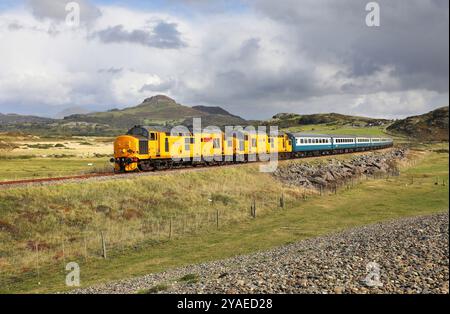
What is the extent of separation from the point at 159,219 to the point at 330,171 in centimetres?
4293

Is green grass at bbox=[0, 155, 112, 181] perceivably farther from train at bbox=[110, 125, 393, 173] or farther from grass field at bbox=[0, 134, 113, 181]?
train at bbox=[110, 125, 393, 173]

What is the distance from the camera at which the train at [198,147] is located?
45.2m

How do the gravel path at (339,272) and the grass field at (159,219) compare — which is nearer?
the gravel path at (339,272)

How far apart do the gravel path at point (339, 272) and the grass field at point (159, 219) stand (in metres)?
5.96

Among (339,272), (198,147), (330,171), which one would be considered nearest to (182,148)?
A: (198,147)

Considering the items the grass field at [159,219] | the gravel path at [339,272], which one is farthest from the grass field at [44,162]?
the gravel path at [339,272]

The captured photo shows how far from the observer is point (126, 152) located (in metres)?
44.7

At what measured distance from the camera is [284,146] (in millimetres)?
78125

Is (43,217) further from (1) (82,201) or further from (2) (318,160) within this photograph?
(2) (318,160)

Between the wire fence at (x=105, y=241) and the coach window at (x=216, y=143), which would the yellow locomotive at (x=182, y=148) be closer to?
the coach window at (x=216, y=143)

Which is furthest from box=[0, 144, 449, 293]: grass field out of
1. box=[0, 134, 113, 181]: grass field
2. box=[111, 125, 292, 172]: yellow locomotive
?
box=[0, 134, 113, 181]: grass field

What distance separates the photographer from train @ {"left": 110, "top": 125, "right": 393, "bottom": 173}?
45250mm

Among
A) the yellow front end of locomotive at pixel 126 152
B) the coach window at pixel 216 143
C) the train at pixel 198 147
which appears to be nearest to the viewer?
the yellow front end of locomotive at pixel 126 152

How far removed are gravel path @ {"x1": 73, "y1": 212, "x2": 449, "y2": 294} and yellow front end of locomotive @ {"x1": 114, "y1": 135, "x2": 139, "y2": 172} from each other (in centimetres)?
2188
